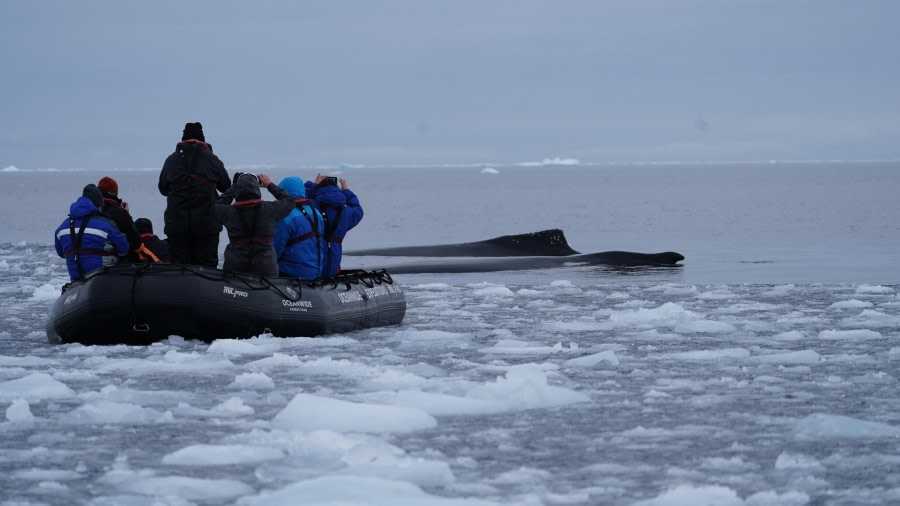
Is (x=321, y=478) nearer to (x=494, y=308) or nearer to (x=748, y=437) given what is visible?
(x=748, y=437)

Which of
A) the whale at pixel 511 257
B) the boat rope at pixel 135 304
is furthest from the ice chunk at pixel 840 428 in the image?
the whale at pixel 511 257

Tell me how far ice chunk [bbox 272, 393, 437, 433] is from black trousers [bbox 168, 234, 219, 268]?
5217 mm

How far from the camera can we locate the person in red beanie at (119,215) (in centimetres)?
1280

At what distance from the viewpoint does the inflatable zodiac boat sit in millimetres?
11438

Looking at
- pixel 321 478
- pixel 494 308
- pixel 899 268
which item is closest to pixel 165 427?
→ pixel 321 478

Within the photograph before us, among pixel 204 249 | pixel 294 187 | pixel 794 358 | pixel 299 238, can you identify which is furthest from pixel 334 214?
pixel 794 358

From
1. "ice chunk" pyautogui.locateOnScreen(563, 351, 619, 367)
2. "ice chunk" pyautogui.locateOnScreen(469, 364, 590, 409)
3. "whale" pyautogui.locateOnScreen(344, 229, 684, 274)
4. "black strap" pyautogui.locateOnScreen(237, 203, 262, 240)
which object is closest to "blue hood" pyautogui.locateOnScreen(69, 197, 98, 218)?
"black strap" pyautogui.locateOnScreen(237, 203, 262, 240)

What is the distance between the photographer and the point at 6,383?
9.18 metres

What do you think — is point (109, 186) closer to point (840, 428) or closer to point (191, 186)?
point (191, 186)

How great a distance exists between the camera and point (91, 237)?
12523mm

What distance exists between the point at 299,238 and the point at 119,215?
189cm

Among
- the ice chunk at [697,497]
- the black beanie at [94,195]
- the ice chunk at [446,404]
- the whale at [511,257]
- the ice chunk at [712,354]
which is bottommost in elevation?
the ice chunk at [697,497]

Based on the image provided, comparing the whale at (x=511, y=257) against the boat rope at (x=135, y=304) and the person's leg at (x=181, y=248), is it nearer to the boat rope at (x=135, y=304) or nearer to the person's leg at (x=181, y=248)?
the person's leg at (x=181, y=248)

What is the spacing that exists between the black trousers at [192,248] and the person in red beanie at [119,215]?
37 cm
